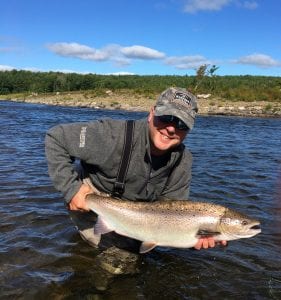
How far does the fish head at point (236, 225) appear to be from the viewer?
13.1 ft

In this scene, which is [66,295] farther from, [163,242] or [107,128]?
[107,128]

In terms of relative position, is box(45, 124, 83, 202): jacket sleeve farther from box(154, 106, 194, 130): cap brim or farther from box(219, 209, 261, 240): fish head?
Answer: box(219, 209, 261, 240): fish head

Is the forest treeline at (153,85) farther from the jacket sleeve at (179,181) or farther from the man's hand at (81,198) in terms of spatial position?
the man's hand at (81,198)

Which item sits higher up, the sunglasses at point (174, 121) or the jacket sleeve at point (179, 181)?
the sunglasses at point (174, 121)

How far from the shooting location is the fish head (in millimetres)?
3988

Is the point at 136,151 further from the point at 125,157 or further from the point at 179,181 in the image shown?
the point at 179,181

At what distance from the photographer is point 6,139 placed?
50.2ft

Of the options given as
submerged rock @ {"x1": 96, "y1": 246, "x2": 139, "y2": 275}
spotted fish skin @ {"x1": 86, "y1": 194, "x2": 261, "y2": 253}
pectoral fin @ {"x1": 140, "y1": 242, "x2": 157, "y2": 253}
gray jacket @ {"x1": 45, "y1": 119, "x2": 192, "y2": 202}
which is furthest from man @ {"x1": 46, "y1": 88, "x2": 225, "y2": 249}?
submerged rock @ {"x1": 96, "y1": 246, "x2": 139, "y2": 275}

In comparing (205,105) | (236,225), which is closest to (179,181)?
(236,225)

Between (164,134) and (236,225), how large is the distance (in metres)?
0.99

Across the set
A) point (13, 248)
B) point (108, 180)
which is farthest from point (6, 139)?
point (108, 180)

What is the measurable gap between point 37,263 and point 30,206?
221 cm

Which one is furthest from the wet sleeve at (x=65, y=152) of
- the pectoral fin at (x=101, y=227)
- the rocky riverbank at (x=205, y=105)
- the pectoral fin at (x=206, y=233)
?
the rocky riverbank at (x=205, y=105)

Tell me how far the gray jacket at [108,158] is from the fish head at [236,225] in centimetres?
68
